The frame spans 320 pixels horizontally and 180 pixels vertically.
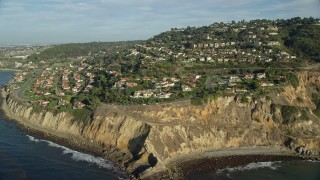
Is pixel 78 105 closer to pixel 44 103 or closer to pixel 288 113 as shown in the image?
pixel 44 103

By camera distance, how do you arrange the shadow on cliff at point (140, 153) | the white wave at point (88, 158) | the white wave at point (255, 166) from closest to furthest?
1. the shadow on cliff at point (140, 153)
2. the white wave at point (88, 158)
3. the white wave at point (255, 166)

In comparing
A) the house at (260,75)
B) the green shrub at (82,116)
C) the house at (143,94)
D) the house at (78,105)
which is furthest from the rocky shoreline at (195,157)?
the house at (260,75)

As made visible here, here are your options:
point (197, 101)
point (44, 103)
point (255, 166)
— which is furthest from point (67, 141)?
point (255, 166)

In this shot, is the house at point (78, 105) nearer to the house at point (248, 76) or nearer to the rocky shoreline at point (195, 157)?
the rocky shoreline at point (195, 157)

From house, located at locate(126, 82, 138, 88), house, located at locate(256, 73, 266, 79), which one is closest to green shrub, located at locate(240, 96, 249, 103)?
house, located at locate(256, 73, 266, 79)

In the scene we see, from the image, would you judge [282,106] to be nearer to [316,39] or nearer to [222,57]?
[222,57]

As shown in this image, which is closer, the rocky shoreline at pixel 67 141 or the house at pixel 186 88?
the rocky shoreline at pixel 67 141
